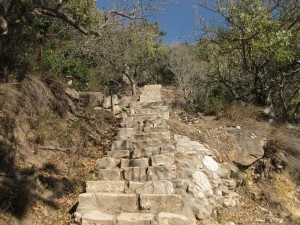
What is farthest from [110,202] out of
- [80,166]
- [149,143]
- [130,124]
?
[130,124]

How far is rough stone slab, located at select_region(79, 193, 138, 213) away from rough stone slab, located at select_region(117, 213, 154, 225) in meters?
0.23

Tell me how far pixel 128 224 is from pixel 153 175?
165cm

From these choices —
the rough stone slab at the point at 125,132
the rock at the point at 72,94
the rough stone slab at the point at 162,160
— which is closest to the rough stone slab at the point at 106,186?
the rough stone slab at the point at 162,160

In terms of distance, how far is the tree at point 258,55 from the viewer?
10.3 metres

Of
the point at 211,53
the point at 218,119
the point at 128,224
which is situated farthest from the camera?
the point at 211,53

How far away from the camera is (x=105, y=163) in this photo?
7.86 metres

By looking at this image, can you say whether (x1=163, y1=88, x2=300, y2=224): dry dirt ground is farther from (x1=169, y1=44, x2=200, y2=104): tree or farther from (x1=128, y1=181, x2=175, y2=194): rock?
(x1=169, y1=44, x2=200, y2=104): tree

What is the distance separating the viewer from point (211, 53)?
12.5 metres

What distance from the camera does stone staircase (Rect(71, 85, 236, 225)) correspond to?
239 inches

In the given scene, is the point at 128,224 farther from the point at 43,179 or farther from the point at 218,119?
the point at 218,119

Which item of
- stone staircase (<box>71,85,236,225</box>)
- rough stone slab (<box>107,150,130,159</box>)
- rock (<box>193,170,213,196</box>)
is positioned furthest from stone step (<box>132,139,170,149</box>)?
rock (<box>193,170,213,196</box>)

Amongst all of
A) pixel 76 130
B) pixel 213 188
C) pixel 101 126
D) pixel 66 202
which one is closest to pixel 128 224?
pixel 66 202

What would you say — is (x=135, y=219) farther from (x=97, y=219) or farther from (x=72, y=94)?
(x=72, y=94)

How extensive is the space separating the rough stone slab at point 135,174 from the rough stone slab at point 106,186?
0.40 meters
